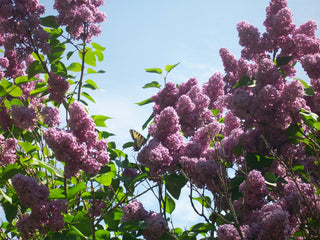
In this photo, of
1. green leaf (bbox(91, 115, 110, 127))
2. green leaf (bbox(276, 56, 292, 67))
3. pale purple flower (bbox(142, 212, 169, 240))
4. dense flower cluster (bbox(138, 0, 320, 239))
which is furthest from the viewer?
green leaf (bbox(91, 115, 110, 127))

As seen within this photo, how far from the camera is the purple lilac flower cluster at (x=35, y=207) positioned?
8.70 ft

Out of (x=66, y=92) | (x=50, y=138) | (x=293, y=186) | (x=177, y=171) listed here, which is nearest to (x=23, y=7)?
(x=66, y=92)

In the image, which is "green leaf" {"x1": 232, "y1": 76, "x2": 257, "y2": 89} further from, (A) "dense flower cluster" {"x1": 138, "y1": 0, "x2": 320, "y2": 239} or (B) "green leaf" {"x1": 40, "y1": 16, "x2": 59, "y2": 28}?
(B) "green leaf" {"x1": 40, "y1": 16, "x2": 59, "y2": 28}

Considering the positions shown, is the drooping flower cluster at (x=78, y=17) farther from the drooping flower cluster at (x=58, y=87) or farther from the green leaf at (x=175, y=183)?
the green leaf at (x=175, y=183)

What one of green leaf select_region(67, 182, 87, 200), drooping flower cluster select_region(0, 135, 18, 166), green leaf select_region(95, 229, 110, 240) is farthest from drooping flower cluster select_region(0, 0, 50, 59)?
green leaf select_region(95, 229, 110, 240)

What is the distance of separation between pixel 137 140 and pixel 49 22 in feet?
5.57

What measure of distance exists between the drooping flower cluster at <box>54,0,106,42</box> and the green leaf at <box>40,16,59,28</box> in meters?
0.13

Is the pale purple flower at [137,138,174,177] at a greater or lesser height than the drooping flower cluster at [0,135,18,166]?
lesser

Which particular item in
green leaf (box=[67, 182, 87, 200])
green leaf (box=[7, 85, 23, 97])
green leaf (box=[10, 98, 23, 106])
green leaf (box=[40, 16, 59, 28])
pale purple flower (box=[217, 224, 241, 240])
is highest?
green leaf (box=[40, 16, 59, 28])

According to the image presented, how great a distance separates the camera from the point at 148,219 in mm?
2891

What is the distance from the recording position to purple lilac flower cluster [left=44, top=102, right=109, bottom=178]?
8.80 feet

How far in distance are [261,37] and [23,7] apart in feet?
8.67

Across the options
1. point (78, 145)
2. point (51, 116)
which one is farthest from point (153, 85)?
point (78, 145)

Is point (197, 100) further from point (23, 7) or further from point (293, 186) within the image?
point (23, 7)
